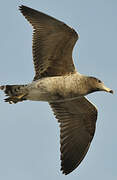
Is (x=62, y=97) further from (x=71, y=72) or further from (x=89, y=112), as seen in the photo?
(x=89, y=112)

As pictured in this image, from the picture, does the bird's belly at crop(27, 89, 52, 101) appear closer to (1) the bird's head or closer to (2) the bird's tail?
(2) the bird's tail

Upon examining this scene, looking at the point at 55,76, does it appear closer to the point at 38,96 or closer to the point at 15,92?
the point at 38,96

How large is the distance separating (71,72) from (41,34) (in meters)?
1.19

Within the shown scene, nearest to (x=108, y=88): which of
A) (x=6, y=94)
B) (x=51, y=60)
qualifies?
(x=51, y=60)

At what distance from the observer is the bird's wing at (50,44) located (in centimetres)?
1153

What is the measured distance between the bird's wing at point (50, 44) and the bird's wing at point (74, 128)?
123 cm

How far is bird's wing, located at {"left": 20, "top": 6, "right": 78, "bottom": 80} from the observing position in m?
11.5

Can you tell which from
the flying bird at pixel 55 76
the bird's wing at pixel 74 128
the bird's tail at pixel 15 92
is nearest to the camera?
the flying bird at pixel 55 76

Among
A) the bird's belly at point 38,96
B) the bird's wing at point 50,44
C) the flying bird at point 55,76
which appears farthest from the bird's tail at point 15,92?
the bird's wing at point 50,44

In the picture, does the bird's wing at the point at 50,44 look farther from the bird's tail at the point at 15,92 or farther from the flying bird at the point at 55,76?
the bird's tail at the point at 15,92

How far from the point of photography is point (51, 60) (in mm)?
12094

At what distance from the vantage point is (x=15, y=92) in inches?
461

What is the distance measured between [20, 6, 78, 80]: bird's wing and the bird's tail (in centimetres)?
64

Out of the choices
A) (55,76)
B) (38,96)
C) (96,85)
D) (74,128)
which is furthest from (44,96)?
(74,128)
